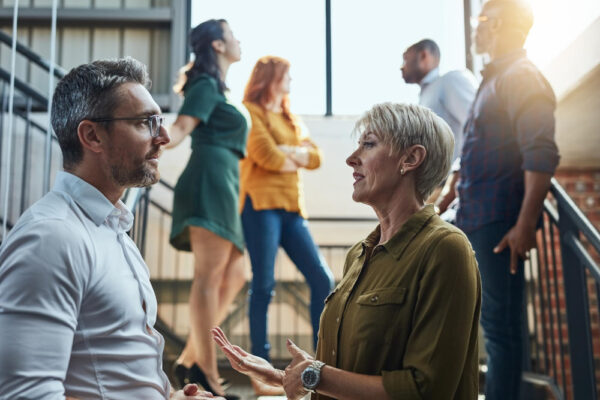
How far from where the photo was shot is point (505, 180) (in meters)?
2.62

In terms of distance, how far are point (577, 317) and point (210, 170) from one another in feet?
5.70

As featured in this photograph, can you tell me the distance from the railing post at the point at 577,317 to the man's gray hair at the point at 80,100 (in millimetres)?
1996

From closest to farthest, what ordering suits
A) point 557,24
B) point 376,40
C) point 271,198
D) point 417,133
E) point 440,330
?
1. point 440,330
2. point 417,133
3. point 271,198
4. point 557,24
5. point 376,40

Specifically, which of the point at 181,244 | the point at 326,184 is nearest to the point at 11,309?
the point at 181,244

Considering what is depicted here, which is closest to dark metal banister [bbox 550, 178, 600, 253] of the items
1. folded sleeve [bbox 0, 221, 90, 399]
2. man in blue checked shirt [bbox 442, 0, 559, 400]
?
man in blue checked shirt [bbox 442, 0, 559, 400]

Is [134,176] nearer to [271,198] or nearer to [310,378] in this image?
[310,378]

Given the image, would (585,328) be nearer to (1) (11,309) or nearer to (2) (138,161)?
(2) (138,161)

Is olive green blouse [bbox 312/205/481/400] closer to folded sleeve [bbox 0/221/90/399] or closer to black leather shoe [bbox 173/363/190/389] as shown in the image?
folded sleeve [bbox 0/221/90/399]

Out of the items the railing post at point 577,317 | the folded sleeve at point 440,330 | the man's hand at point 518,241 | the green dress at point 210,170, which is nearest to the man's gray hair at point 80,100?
the folded sleeve at point 440,330

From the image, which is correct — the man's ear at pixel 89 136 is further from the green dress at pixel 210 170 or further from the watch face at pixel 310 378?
the green dress at pixel 210 170

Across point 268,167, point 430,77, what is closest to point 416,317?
point 268,167

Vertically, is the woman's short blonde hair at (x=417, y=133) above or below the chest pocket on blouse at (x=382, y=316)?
above

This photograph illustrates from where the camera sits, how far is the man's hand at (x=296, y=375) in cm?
146

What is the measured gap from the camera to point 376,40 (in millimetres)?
6719
